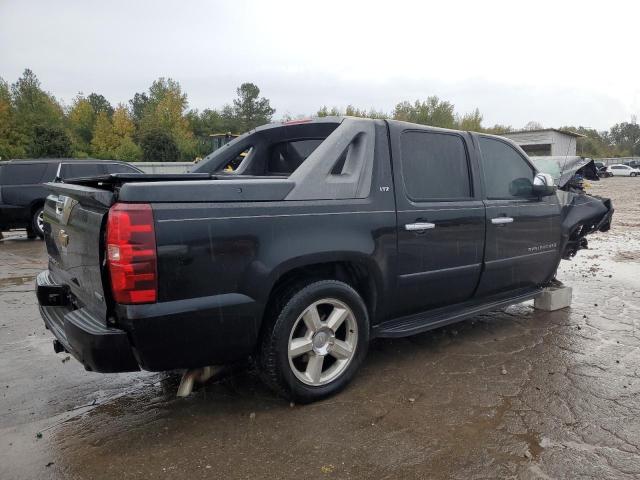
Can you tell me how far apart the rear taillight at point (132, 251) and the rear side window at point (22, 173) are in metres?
10.2

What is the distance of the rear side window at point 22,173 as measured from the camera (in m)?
10.9

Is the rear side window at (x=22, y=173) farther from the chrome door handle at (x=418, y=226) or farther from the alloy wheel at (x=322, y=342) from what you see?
the chrome door handle at (x=418, y=226)

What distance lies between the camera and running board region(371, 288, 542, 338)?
143 inches

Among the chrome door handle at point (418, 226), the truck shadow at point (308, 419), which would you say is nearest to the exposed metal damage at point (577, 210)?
the truck shadow at point (308, 419)

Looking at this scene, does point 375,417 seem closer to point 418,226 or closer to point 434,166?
point 418,226

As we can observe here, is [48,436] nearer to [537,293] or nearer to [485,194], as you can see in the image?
[485,194]

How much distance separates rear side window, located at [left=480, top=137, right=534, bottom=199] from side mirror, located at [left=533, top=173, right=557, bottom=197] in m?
0.06

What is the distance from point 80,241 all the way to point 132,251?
0.65 meters

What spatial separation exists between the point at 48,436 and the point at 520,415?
2.85 m

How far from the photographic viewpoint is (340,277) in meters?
3.45

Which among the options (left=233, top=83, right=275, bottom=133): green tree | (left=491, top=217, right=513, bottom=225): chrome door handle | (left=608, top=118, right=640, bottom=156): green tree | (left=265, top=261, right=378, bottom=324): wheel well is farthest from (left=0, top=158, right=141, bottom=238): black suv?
(left=608, top=118, right=640, bottom=156): green tree

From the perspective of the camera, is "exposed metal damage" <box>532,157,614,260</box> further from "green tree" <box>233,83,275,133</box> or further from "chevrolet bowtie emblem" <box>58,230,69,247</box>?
"green tree" <box>233,83,275,133</box>

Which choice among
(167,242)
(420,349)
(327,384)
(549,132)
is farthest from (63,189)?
(549,132)

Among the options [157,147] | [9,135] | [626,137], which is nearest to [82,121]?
[9,135]
